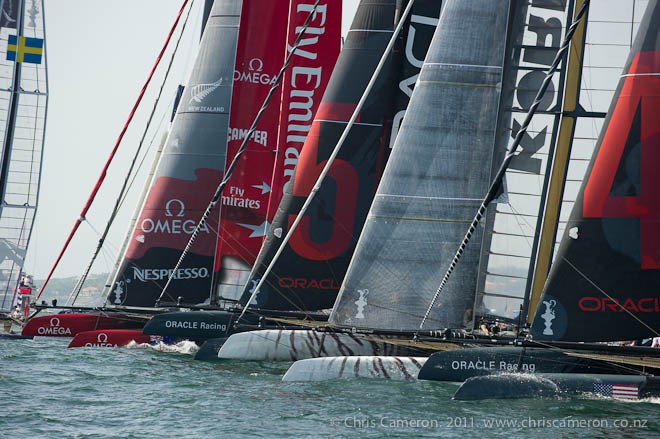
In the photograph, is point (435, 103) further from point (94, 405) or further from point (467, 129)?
point (94, 405)

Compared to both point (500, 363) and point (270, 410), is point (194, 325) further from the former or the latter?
point (500, 363)

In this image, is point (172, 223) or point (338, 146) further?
point (172, 223)

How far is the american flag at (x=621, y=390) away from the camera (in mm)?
15086

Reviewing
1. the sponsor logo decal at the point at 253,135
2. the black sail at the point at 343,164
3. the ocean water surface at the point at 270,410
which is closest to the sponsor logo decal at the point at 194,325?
the black sail at the point at 343,164

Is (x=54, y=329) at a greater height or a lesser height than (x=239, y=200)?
lesser

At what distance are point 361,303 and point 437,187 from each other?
2050mm

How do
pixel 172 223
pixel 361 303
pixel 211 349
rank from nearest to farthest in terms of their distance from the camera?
pixel 361 303 → pixel 211 349 → pixel 172 223

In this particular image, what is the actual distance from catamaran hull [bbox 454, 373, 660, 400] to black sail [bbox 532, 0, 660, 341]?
0.60 m

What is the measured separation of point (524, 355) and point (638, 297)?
5.44 feet

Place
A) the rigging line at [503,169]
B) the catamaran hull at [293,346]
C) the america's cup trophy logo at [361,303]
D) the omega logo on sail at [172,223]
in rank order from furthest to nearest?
1. the omega logo on sail at [172,223]
2. the catamaran hull at [293,346]
3. the america's cup trophy logo at [361,303]
4. the rigging line at [503,169]

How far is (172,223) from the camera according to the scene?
25.6 meters

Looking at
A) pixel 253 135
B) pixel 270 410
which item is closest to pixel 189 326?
pixel 253 135

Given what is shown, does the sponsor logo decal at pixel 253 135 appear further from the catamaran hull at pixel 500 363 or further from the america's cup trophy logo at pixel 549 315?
the america's cup trophy logo at pixel 549 315

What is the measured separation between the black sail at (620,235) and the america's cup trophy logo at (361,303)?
2.88 m
